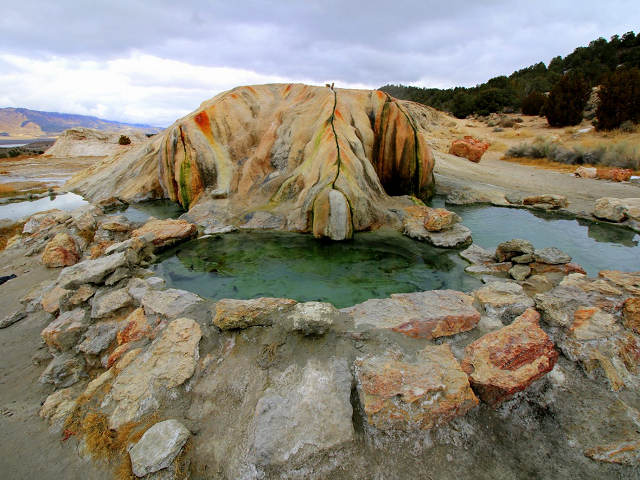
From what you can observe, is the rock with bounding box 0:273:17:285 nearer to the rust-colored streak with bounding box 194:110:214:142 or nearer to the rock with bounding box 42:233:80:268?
the rock with bounding box 42:233:80:268

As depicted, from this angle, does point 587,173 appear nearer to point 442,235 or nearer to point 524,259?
point 442,235

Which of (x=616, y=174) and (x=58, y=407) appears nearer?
(x=58, y=407)

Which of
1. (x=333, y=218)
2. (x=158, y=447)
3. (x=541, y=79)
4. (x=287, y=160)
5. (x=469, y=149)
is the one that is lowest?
(x=158, y=447)

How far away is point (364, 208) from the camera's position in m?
8.35

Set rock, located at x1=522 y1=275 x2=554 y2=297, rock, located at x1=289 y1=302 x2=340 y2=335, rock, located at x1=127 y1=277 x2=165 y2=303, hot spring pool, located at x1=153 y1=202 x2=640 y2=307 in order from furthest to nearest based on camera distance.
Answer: hot spring pool, located at x1=153 y1=202 x2=640 y2=307 < rock, located at x1=127 y1=277 x2=165 y2=303 < rock, located at x1=522 y1=275 x2=554 y2=297 < rock, located at x1=289 y1=302 x2=340 y2=335

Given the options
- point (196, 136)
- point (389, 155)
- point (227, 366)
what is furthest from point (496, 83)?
point (227, 366)

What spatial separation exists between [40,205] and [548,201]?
60.1 ft

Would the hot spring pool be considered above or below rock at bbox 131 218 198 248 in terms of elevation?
below

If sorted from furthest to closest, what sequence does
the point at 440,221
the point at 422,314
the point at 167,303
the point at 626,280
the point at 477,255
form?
the point at 440,221 < the point at 477,255 < the point at 167,303 < the point at 626,280 < the point at 422,314

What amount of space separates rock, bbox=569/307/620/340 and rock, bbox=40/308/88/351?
631 cm

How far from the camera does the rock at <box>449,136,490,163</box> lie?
1689 cm

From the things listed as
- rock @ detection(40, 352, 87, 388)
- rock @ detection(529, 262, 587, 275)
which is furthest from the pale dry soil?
rock @ detection(40, 352, 87, 388)

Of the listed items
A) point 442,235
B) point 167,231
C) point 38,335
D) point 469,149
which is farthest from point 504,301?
point 469,149

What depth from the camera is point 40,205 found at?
41.1 ft
